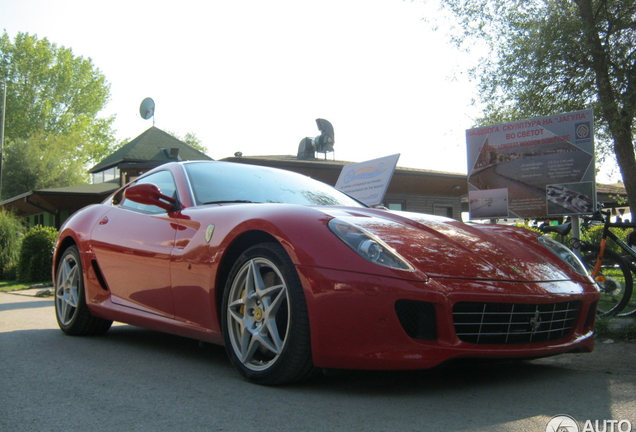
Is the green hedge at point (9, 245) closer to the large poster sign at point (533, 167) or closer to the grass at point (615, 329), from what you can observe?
the large poster sign at point (533, 167)

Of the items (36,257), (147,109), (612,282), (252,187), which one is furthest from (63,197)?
(612,282)

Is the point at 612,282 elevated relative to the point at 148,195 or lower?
lower

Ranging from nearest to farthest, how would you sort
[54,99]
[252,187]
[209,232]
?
[209,232] → [252,187] → [54,99]

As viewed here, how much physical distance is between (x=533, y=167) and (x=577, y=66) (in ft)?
27.9

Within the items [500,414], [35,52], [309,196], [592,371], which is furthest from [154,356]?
[35,52]

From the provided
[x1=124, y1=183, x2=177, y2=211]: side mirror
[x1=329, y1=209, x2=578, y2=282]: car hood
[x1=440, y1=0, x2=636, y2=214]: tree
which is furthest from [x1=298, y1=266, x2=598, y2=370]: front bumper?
[x1=440, y1=0, x2=636, y2=214]: tree

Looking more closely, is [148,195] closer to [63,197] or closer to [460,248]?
[460,248]

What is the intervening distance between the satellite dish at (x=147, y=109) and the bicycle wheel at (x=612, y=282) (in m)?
27.7

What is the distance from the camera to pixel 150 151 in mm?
27953

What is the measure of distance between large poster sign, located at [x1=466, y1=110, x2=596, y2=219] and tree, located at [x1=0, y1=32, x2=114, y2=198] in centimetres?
4630

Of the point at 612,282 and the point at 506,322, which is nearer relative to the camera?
the point at 506,322

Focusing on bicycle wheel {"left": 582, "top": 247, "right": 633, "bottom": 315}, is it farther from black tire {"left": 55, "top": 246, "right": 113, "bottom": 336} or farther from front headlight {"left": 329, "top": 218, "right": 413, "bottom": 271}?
black tire {"left": 55, "top": 246, "right": 113, "bottom": 336}

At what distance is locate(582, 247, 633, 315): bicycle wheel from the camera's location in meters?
5.64

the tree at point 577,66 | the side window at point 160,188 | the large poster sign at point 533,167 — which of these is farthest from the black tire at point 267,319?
the tree at point 577,66
